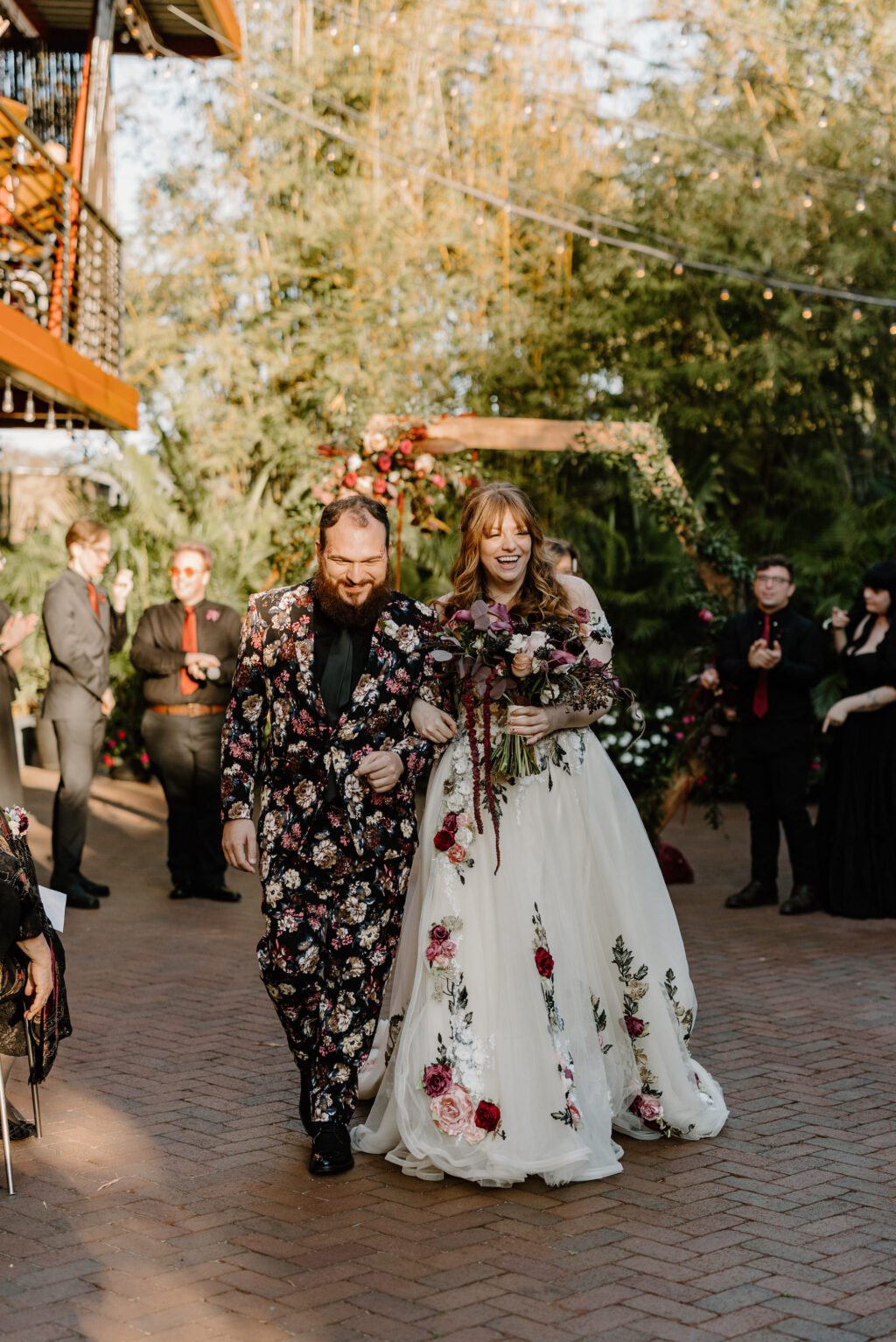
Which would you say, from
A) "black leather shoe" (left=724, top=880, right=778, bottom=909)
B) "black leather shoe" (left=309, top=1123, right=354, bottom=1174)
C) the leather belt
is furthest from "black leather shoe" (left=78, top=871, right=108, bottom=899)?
"black leather shoe" (left=309, top=1123, right=354, bottom=1174)

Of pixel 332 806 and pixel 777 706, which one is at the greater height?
pixel 777 706

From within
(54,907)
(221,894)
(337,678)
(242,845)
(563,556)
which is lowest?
(221,894)

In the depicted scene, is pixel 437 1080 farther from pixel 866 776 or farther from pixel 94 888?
pixel 94 888

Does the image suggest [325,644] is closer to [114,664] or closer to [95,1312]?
[95,1312]

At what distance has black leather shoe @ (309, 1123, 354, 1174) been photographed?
418 centimetres

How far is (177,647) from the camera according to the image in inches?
336

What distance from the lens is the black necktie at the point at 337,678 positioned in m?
4.26

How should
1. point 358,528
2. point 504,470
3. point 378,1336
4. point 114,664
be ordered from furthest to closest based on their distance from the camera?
point 504,470
point 114,664
point 358,528
point 378,1336

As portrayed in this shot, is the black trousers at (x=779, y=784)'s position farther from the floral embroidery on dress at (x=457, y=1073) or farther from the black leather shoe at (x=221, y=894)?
the floral embroidery on dress at (x=457, y=1073)

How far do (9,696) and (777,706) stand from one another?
435 cm

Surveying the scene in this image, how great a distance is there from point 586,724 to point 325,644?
890 mm

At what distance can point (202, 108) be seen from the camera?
698 inches

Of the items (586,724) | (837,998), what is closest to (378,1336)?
(586,724)

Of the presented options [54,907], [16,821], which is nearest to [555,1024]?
[54,907]
